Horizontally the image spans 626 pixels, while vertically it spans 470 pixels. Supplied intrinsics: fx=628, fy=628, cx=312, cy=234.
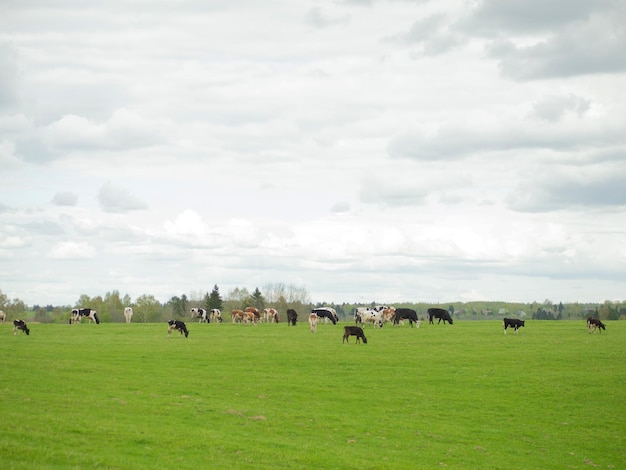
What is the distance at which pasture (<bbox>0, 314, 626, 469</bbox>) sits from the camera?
2059 cm

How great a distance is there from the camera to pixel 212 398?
2847 centimetres

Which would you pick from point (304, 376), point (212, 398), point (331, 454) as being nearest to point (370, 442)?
point (331, 454)

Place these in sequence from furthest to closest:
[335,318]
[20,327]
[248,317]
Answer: [335,318], [248,317], [20,327]

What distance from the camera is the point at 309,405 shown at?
28375 millimetres

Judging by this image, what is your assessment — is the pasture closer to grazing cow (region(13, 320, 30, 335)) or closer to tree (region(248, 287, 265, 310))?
grazing cow (region(13, 320, 30, 335))

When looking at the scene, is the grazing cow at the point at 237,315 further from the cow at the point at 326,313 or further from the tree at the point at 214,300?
the tree at the point at 214,300

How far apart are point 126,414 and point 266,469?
7363 millimetres

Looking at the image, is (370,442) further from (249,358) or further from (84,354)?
(84,354)

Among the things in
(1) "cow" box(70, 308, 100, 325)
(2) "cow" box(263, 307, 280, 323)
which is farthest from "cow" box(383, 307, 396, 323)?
(1) "cow" box(70, 308, 100, 325)

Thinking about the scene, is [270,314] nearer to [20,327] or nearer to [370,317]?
[370,317]

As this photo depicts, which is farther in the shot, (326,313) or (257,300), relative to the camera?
(257,300)

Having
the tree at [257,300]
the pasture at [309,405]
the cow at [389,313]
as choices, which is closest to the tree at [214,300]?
the tree at [257,300]

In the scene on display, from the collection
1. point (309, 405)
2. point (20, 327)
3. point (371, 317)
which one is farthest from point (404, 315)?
point (309, 405)

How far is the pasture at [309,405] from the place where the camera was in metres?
20.6
